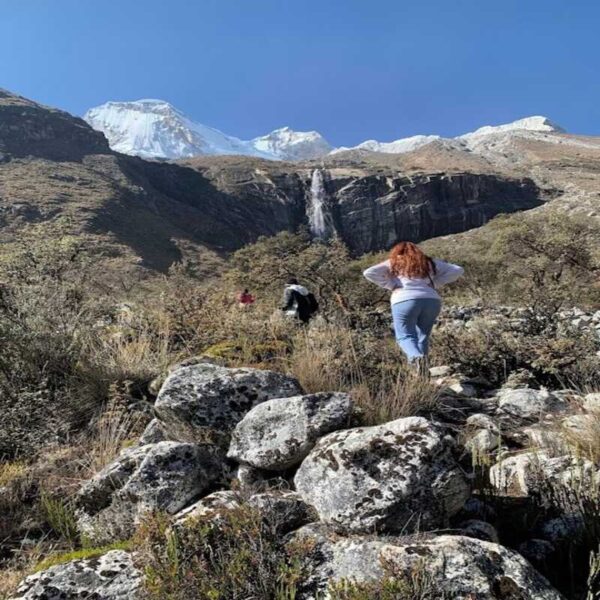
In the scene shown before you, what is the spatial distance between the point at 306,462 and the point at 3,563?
1.45m

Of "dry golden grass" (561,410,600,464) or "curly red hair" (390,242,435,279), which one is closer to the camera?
"dry golden grass" (561,410,600,464)

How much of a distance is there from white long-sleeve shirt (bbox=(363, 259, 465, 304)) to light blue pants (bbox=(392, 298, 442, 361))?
2.2 inches

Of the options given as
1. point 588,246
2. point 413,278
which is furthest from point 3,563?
point 588,246

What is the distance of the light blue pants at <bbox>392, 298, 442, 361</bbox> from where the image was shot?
16.2 ft

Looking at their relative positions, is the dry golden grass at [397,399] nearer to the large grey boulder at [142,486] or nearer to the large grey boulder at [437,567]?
the large grey boulder at [142,486]

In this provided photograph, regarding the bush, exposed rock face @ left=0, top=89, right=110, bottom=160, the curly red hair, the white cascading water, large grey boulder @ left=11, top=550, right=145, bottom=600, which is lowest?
large grey boulder @ left=11, top=550, right=145, bottom=600

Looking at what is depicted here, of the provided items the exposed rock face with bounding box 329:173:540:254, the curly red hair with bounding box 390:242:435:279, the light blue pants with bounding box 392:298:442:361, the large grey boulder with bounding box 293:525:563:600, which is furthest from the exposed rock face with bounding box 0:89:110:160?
the large grey boulder with bounding box 293:525:563:600

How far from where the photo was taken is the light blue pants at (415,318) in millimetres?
4930

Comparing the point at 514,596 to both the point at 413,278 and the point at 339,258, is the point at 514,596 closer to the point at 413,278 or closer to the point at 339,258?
the point at 413,278

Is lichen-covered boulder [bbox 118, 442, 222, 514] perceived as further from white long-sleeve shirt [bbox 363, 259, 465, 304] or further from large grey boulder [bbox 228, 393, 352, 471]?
white long-sleeve shirt [bbox 363, 259, 465, 304]

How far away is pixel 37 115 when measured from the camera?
8581 cm

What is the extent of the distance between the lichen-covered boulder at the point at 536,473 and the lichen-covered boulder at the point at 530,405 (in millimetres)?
978

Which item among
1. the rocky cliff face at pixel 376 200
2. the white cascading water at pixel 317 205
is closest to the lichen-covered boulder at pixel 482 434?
the white cascading water at pixel 317 205

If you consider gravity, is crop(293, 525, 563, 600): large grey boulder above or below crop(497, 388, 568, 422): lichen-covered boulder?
above
